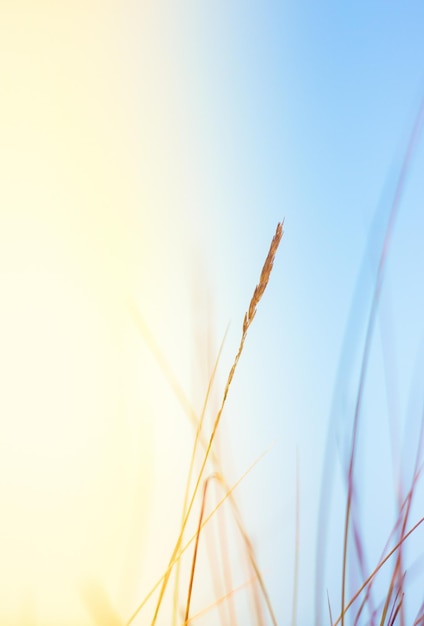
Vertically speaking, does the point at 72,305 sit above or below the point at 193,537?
above

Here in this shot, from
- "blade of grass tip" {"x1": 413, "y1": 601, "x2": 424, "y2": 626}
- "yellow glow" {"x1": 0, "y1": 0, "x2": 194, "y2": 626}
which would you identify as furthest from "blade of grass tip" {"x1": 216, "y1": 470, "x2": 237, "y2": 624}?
"blade of grass tip" {"x1": 413, "y1": 601, "x2": 424, "y2": 626}

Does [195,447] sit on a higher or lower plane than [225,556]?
higher

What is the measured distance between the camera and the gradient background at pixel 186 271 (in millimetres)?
771

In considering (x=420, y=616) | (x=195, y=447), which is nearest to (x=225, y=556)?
(x=195, y=447)

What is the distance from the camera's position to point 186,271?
33.1 inches

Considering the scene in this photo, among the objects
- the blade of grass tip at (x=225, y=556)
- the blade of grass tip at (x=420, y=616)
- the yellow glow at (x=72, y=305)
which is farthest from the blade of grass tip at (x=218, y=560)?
the blade of grass tip at (x=420, y=616)

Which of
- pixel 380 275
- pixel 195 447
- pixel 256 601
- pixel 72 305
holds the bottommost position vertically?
pixel 256 601

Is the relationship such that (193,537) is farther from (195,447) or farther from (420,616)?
(420,616)

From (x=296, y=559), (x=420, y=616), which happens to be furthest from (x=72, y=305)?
(x=420, y=616)

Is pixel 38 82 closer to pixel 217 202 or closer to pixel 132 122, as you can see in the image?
pixel 132 122

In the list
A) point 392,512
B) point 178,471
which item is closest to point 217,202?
point 178,471

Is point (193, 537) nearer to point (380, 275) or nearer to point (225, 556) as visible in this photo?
point (225, 556)

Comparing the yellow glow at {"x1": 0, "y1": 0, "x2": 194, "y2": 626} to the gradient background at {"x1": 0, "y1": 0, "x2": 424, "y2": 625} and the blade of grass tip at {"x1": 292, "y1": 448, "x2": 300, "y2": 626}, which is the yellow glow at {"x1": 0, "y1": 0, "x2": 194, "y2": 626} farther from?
the blade of grass tip at {"x1": 292, "y1": 448, "x2": 300, "y2": 626}

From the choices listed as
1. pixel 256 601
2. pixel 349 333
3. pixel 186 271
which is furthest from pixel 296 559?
pixel 186 271
